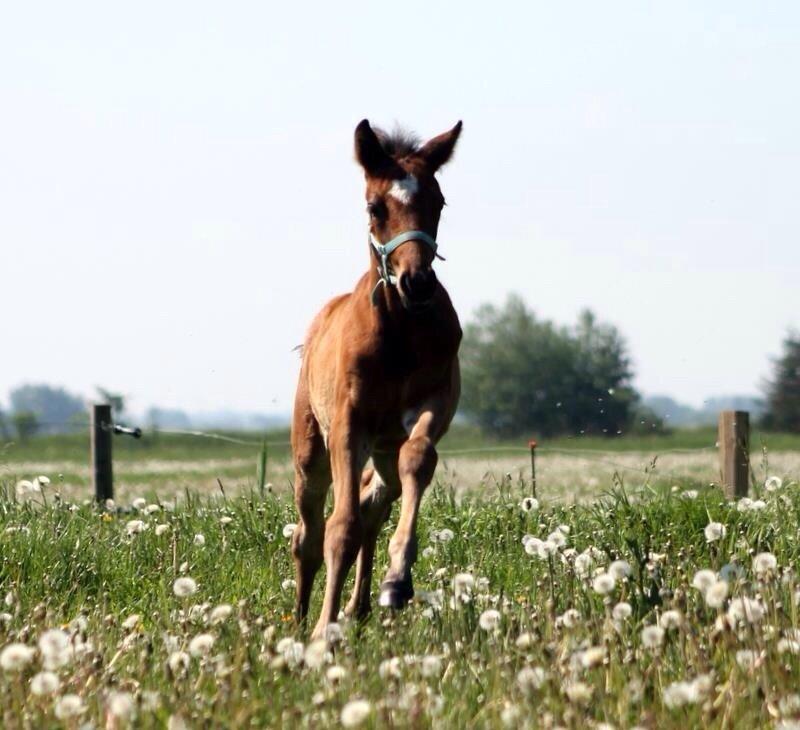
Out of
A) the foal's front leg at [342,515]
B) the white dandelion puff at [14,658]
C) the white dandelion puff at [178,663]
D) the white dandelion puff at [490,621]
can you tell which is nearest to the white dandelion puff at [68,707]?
the white dandelion puff at [14,658]

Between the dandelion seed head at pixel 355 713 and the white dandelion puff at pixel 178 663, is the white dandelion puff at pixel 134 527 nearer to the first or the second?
the white dandelion puff at pixel 178 663

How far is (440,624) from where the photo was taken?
19.1ft

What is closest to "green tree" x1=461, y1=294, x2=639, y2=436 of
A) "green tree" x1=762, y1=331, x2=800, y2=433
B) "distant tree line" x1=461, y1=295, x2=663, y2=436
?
"distant tree line" x1=461, y1=295, x2=663, y2=436

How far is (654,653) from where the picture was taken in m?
4.60

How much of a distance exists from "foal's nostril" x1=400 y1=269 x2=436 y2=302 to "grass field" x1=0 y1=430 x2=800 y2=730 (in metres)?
1.25

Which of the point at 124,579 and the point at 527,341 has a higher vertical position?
the point at 527,341

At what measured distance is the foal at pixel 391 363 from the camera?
6.64m

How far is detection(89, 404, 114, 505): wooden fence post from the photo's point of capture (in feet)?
39.4

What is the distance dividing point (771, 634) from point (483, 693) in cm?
102

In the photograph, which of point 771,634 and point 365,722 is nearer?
point 365,722

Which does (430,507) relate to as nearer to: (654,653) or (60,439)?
(654,653)

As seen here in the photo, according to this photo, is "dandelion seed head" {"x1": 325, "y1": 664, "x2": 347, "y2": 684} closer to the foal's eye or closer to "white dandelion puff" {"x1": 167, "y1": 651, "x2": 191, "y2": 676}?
"white dandelion puff" {"x1": 167, "y1": 651, "x2": 191, "y2": 676}

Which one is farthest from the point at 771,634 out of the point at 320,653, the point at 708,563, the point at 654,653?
the point at 708,563

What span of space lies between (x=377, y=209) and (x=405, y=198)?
197 millimetres
